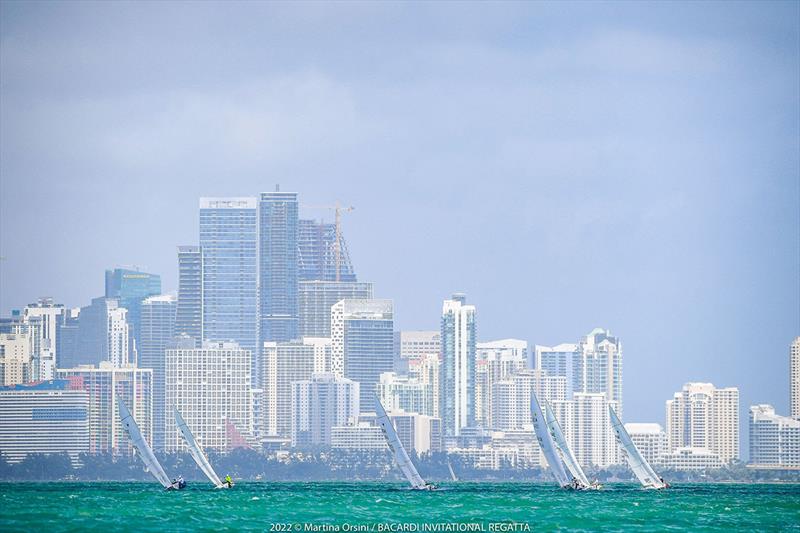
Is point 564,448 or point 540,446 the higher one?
point 540,446

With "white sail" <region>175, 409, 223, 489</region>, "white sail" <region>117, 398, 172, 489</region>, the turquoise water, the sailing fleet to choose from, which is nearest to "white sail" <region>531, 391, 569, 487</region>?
the sailing fleet

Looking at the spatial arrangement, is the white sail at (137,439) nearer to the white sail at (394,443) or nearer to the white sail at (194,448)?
the white sail at (194,448)

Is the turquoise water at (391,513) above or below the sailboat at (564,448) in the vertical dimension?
below

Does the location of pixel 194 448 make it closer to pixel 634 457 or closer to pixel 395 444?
pixel 395 444

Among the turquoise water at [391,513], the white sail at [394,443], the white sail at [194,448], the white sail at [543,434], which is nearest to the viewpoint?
the turquoise water at [391,513]

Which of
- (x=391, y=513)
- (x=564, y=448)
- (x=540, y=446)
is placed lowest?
(x=391, y=513)

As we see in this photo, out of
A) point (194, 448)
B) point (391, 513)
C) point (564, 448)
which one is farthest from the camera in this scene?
point (194, 448)

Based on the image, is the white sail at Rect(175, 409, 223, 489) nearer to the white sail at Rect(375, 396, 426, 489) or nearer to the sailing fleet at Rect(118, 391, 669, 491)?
the sailing fleet at Rect(118, 391, 669, 491)

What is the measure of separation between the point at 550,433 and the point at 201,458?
35.4 meters

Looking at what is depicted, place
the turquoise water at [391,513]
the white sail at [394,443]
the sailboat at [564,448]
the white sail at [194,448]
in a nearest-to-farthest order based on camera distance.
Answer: the turquoise water at [391,513], the white sail at [394,443], the sailboat at [564,448], the white sail at [194,448]

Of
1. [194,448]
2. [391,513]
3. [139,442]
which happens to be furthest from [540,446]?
[391,513]

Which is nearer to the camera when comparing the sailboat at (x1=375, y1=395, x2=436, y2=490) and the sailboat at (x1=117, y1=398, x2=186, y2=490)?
the sailboat at (x1=375, y1=395, x2=436, y2=490)

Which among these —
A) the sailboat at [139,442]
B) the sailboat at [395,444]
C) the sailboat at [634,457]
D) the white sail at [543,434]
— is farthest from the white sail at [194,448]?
the sailboat at [634,457]

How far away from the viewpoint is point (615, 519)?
12412 cm
